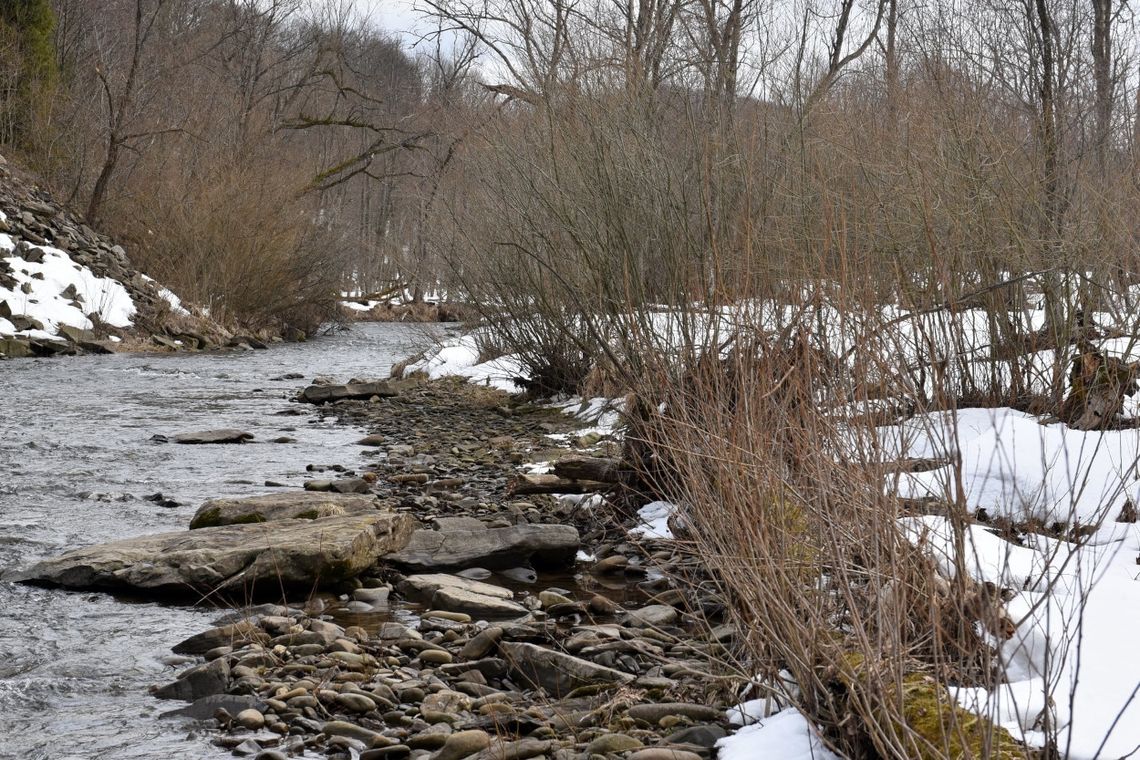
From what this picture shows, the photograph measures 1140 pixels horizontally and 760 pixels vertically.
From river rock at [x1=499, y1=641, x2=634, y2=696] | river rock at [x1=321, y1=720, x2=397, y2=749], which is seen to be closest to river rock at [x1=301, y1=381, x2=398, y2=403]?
river rock at [x1=499, y1=641, x2=634, y2=696]

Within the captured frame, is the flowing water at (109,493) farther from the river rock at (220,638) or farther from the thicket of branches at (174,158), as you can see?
the thicket of branches at (174,158)

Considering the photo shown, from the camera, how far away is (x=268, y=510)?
20.9 ft

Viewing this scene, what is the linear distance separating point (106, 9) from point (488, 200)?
68.7 feet

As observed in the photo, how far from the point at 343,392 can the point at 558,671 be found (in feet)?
32.4

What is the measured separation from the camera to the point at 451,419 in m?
11.5

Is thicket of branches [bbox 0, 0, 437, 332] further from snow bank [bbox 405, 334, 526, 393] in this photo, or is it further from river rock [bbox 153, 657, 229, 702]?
river rock [bbox 153, 657, 229, 702]

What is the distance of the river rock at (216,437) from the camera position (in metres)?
9.70

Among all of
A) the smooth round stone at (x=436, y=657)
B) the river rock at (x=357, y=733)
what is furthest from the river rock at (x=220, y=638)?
the river rock at (x=357, y=733)

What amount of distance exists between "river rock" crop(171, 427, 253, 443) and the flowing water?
226 mm

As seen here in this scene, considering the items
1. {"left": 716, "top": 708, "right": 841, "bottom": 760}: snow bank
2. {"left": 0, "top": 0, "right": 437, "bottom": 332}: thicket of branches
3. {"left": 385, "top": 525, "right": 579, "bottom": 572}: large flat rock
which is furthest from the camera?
{"left": 0, "top": 0, "right": 437, "bottom": 332}: thicket of branches

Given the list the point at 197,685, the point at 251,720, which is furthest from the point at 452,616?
the point at 251,720

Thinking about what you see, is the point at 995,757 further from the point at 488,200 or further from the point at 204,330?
the point at 204,330

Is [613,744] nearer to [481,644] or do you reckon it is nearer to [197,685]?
[481,644]

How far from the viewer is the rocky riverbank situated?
352 cm
